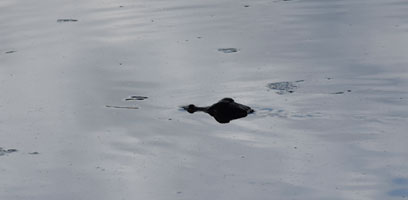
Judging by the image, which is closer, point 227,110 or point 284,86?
point 227,110

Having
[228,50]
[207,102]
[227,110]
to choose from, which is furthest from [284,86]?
[228,50]

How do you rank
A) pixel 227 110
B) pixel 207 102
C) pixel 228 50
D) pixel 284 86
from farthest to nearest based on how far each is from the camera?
pixel 228 50, pixel 284 86, pixel 207 102, pixel 227 110

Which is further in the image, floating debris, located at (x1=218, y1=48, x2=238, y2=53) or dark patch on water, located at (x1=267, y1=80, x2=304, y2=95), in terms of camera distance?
floating debris, located at (x1=218, y1=48, x2=238, y2=53)

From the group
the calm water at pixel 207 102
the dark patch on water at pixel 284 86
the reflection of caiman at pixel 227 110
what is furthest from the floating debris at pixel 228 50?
the reflection of caiman at pixel 227 110

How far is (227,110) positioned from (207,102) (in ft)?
2.89

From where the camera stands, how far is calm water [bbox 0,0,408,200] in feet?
33.3

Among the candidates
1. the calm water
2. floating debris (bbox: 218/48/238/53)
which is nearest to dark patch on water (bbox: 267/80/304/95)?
the calm water

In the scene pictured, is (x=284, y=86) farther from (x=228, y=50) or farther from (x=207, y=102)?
(x=228, y=50)

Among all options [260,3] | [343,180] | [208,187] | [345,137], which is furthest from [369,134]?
[260,3]

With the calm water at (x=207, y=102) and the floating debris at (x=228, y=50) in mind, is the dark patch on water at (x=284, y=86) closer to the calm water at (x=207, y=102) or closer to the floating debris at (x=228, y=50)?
the calm water at (x=207, y=102)

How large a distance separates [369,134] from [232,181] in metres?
2.20

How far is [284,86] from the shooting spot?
1360 centimetres

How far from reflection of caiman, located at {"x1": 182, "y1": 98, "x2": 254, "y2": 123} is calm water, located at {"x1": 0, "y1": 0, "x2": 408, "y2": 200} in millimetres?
140

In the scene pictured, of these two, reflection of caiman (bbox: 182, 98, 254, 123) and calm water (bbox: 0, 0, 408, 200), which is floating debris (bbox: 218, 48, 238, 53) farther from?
reflection of caiman (bbox: 182, 98, 254, 123)
